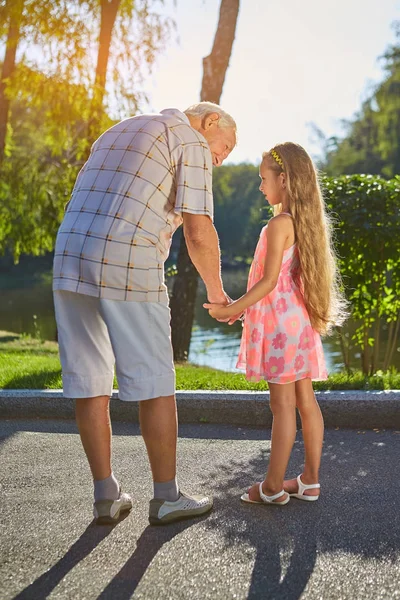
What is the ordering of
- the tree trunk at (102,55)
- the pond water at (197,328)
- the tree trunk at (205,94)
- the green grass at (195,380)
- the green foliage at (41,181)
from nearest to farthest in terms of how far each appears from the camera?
the green grass at (195,380), the tree trunk at (205,94), the tree trunk at (102,55), the green foliage at (41,181), the pond water at (197,328)

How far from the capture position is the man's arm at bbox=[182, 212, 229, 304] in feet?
11.3

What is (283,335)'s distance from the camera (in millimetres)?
3693

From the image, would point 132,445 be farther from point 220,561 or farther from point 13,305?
point 13,305

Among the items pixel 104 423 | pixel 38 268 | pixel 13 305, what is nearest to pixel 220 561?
pixel 104 423

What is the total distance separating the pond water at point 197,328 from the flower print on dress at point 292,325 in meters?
6.55

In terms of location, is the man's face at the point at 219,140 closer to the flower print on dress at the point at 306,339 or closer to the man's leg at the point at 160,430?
the flower print on dress at the point at 306,339

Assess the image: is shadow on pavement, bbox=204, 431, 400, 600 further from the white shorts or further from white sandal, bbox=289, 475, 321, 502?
the white shorts

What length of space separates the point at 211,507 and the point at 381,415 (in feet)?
6.24

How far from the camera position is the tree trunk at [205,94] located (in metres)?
10.4

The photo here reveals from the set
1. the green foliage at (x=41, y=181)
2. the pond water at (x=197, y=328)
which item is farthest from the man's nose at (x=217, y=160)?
the green foliage at (x=41, y=181)

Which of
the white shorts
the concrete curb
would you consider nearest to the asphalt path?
the concrete curb

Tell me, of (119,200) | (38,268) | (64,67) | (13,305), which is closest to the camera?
(119,200)

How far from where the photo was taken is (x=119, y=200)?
10.9ft

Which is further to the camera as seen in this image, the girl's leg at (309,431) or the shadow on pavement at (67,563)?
the girl's leg at (309,431)
